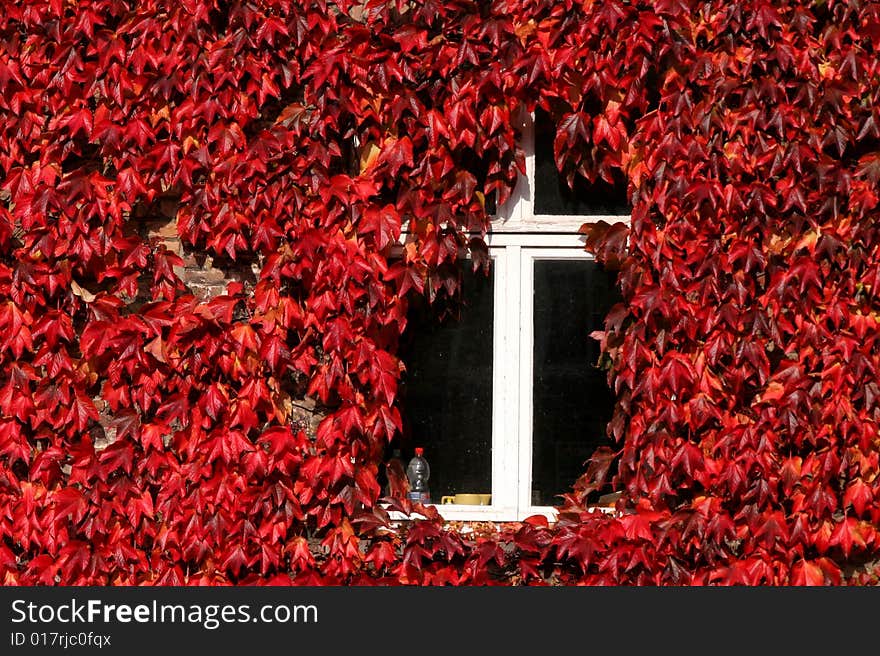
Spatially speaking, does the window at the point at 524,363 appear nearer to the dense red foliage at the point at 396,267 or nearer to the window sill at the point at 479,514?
the window sill at the point at 479,514

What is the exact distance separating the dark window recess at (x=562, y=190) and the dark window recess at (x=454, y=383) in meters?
0.38

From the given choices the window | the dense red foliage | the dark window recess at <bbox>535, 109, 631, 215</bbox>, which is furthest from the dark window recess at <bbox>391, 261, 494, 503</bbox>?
the dark window recess at <bbox>535, 109, 631, 215</bbox>

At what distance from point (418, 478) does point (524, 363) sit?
2.01ft

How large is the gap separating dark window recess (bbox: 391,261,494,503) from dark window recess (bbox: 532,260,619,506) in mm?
203

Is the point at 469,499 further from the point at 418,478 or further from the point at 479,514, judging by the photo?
the point at 418,478

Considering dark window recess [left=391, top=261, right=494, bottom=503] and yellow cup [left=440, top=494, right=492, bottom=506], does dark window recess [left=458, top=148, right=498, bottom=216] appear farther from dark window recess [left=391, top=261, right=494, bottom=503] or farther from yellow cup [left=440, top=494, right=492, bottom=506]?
yellow cup [left=440, top=494, right=492, bottom=506]

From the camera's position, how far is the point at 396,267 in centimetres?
415

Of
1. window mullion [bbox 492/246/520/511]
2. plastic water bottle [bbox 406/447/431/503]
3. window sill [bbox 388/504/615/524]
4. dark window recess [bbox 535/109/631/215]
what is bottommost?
window sill [bbox 388/504/615/524]

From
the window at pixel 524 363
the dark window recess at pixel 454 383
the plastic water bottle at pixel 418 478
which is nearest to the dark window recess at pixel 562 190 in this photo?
the window at pixel 524 363

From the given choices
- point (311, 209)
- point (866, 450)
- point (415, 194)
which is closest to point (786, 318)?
point (866, 450)

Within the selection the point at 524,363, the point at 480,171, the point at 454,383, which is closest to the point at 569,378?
the point at 524,363

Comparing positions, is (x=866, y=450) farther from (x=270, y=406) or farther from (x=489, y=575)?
(x=270, y=406)

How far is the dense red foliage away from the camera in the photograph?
409 centimetres

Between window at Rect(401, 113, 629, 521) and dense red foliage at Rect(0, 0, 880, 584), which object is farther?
window at Rect(401, 113, 629, 521)
